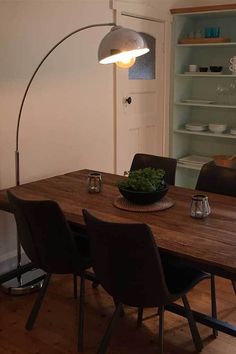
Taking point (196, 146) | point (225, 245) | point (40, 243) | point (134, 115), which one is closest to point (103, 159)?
point (134, 115)

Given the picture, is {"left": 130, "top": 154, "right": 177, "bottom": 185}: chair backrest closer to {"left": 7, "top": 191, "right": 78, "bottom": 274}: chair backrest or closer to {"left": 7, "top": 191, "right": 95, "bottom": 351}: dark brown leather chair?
{"left": 7, "top": 191, "right": 95, "bottom": 351}: dark brown leather chair

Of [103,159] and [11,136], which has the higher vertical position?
[11,136]

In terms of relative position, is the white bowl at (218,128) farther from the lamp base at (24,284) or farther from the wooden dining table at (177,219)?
the lamp base at (24,284)

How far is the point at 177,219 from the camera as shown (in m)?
2.22

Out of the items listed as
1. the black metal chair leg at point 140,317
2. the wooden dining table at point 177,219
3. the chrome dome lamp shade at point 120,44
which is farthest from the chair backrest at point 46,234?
the chrome dome lamp shade at point 120,44

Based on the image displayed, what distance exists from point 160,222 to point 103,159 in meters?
1.89

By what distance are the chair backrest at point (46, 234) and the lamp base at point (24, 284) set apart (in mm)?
717

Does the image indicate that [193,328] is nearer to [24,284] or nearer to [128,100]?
[24,284]

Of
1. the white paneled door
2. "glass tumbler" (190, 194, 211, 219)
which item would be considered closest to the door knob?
the white paneled door

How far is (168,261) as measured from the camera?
2330 mm

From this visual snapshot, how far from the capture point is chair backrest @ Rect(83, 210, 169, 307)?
69.1 inches

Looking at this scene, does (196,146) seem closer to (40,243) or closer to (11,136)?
(11,136)

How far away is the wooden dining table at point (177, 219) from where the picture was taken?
1785 millimetres

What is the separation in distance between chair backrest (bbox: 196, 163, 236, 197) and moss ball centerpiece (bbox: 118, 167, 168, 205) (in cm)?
51
